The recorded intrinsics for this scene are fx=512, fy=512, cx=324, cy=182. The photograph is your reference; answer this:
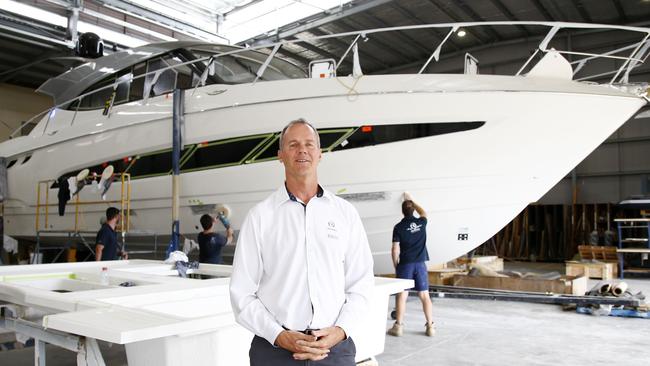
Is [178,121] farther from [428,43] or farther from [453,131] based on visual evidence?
[428,43]

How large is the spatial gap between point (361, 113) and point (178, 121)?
2133 millimetres

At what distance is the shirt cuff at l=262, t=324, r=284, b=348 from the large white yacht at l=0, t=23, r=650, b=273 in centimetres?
391

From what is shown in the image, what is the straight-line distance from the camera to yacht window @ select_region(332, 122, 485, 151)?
5.06 m

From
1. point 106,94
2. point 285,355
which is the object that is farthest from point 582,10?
point 285,355

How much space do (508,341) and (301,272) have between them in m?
3.54

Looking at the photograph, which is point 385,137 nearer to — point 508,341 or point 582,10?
point 508,341

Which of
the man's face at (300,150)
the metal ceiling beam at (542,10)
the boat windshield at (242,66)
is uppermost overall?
the metal ceiling beam at (542,10)

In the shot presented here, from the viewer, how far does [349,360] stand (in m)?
1.42

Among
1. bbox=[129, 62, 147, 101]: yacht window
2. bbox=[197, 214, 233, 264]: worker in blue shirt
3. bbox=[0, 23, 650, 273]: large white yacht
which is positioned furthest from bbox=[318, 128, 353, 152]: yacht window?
bbox=[129, 62, 147, 101]: yacht window

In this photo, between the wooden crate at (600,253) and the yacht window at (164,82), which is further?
the wooden crate at (600,253)

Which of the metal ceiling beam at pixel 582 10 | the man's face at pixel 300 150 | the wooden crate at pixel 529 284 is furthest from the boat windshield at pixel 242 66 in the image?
the metal ceiling beam at pixel 582 10

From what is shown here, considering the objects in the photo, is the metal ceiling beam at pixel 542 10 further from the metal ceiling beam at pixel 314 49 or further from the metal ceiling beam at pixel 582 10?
the metal ceiling beam at pixel 314 49

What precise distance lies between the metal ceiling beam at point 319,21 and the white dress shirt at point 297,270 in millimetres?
9197

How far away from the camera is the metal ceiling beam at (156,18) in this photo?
9820 mm
